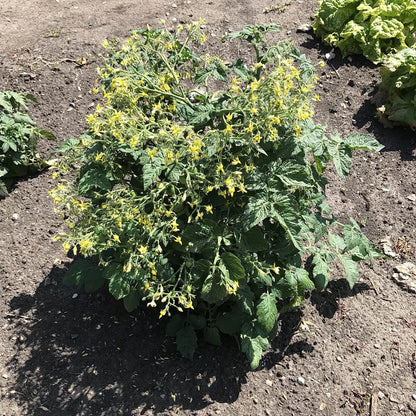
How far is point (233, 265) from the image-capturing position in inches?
98.1

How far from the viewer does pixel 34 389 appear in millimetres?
2992

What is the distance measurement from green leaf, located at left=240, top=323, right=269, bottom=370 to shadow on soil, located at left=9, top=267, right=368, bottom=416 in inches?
13.8

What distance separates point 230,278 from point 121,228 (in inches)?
24.3

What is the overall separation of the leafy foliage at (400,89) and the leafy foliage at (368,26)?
47 centimetres

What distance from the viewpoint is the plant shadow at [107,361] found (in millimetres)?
2961

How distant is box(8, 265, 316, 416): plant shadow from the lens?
9.71 ft

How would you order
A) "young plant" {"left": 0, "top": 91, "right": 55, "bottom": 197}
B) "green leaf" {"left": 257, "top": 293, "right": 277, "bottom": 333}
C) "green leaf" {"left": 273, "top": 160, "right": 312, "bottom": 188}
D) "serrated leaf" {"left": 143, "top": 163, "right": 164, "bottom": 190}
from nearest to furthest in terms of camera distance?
"serrated leaf" {"left": 143, "top": 163, "right": 164, "bottom": 190}
"green leaf" {"left": 273, "top": 160, "right": 312, "bottom": 188}
"green leaf" {"left": 257, "top": 293, "right": 277, "bottom": 333}
"young plant" {"left": 0, "top": 91, "right": 55, "bottom": 197}

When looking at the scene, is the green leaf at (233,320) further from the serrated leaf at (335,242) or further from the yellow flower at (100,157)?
the yellow flower at (100,157)

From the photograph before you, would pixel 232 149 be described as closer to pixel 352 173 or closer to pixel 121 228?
pixel 121 228

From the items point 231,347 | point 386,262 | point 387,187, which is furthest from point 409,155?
point 231,347

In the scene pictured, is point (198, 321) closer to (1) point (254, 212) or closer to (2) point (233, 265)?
(2) point (233, 265)

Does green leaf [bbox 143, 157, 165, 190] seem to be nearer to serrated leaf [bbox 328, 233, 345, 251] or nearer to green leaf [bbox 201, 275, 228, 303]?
green leaf [bbox 201, 275, 228, 303]

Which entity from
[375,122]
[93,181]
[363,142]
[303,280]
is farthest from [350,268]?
[375,122]

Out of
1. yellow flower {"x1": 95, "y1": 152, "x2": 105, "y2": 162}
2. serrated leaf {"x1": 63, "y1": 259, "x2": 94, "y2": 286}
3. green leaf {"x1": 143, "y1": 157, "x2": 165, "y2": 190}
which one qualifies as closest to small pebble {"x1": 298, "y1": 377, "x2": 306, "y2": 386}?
serrated leaf {"x1": 63, "y1": 259, "x2": 94, "y2": 286}
